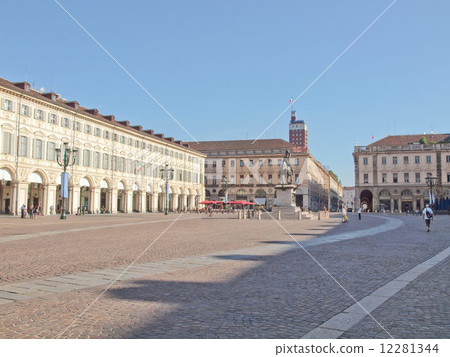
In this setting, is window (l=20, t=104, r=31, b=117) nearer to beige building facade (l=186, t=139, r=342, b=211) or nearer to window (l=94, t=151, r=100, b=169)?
window (l=94, t=151, r=100, b=169)

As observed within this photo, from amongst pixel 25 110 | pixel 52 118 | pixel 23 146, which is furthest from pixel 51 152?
pixel 25 110

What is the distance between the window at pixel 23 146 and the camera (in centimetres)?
4047

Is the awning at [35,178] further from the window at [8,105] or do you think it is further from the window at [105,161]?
the window at [105,161]

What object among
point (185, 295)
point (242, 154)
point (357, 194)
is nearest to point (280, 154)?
point (242, 154)

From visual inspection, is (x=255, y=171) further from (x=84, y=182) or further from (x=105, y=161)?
(x=84, y=182)

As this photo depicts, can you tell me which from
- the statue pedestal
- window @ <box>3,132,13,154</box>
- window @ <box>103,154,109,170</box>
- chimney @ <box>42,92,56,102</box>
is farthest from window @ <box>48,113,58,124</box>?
the statue pedestal

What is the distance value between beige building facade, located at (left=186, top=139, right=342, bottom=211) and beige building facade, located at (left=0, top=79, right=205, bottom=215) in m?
15.3

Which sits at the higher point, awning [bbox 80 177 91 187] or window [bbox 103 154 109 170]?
window [bbox 103 154 109 170]

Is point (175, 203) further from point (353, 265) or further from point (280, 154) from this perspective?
point (353, 265)

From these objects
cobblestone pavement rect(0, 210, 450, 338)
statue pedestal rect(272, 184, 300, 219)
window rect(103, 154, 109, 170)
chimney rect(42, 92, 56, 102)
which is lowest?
cobblestone pavement rect(0, 210, 450, 338)

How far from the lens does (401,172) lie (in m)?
83.9

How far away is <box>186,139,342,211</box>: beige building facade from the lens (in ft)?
280

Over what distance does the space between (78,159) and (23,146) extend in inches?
329

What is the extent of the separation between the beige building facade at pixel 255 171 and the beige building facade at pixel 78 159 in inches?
601
